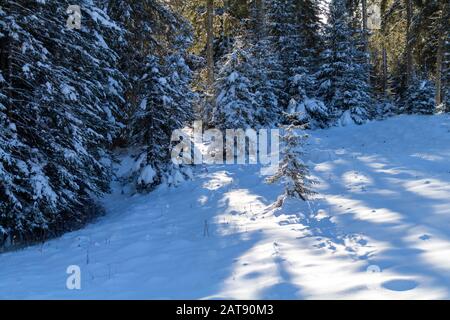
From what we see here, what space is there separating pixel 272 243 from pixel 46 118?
6044 mm

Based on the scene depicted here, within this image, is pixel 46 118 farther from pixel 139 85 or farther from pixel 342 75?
pixel 342 75

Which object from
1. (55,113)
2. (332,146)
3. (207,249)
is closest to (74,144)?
(55,113)

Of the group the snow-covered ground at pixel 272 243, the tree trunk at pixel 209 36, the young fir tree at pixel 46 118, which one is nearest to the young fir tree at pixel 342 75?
the tree trunk at pixel 209 36

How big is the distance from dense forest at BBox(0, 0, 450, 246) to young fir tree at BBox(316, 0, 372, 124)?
63 millimetres

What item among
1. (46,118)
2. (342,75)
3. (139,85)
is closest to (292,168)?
(46,118)

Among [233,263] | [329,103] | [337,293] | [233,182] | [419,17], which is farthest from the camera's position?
[419,17]

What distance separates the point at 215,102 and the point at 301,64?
694 cm

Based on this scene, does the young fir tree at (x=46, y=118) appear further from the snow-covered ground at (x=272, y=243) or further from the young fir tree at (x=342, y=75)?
the young fir tree at (x=342, y=75)

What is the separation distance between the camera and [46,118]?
927cm

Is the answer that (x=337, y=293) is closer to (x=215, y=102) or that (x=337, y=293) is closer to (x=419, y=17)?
(x=215, y=102)

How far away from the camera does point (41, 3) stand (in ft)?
29.3

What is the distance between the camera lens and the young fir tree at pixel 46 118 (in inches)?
328

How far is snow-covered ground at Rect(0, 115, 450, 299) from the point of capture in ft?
16.3

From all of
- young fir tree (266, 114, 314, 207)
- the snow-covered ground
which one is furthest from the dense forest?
the snow-covered ground
